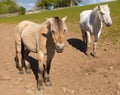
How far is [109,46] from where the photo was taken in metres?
12.4

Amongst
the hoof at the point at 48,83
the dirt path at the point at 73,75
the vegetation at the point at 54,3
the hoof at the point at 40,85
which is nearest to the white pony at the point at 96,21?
the dirt path at the point at 73,75

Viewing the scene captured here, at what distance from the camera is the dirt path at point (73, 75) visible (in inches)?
300

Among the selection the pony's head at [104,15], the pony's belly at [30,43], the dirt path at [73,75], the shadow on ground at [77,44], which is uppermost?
the pony's head at [104,15]

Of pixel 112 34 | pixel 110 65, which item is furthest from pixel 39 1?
pixel 110 65

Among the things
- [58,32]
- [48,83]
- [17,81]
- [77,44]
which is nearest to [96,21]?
[77,44]

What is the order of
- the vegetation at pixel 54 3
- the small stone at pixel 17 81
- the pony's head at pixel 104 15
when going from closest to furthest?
the small stone at pixel 17 81
the pony's head at pixel 104 15
the vegetation at pixel 54 3

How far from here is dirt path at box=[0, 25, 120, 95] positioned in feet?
25.0

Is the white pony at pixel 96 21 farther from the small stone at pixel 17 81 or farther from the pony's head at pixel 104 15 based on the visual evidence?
the small stone at pixel 17 81

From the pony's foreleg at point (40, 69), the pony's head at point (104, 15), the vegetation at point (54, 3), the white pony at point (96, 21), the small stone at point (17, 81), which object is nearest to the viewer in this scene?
the pony's foreleg at point (40, 69)

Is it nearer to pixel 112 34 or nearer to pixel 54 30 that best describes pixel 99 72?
pixel 54 30

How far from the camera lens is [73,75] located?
28.9ft

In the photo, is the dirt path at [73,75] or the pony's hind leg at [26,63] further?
the pony's hind leg at [26,63]

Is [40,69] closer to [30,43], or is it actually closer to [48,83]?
[48,83]

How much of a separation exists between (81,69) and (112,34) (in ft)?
19.8
